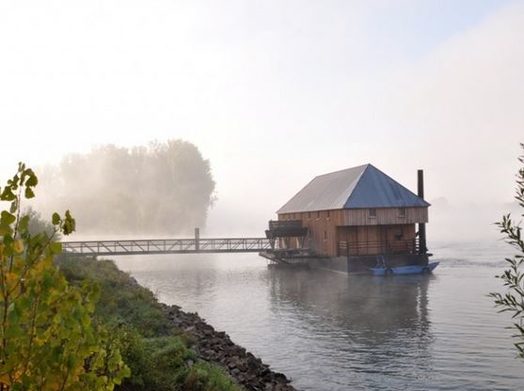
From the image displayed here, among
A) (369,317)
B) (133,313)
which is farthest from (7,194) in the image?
(369,317)

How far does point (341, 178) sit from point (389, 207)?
25.4ft

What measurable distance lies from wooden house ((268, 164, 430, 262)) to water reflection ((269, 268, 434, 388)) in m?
4.08

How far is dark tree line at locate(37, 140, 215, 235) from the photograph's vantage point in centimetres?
8462

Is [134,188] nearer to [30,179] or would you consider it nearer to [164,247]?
[164,247]

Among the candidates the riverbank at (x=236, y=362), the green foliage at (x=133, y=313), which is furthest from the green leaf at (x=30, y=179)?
the riverbank at (x=236, y=362)

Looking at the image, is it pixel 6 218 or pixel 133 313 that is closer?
pixel 6 218

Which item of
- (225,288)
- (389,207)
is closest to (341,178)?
(389,207)

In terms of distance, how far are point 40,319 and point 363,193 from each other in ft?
→ 129

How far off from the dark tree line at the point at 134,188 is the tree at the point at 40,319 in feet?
273

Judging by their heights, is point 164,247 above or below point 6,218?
below

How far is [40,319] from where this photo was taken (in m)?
2.86

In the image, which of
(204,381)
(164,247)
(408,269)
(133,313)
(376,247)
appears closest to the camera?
(204,381)

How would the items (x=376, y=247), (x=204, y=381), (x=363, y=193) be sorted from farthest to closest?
1. (x=363, y=193)
2. (x=376, y=247)
3. (x=204, y=381)

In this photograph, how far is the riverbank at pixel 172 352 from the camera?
8.25 m
